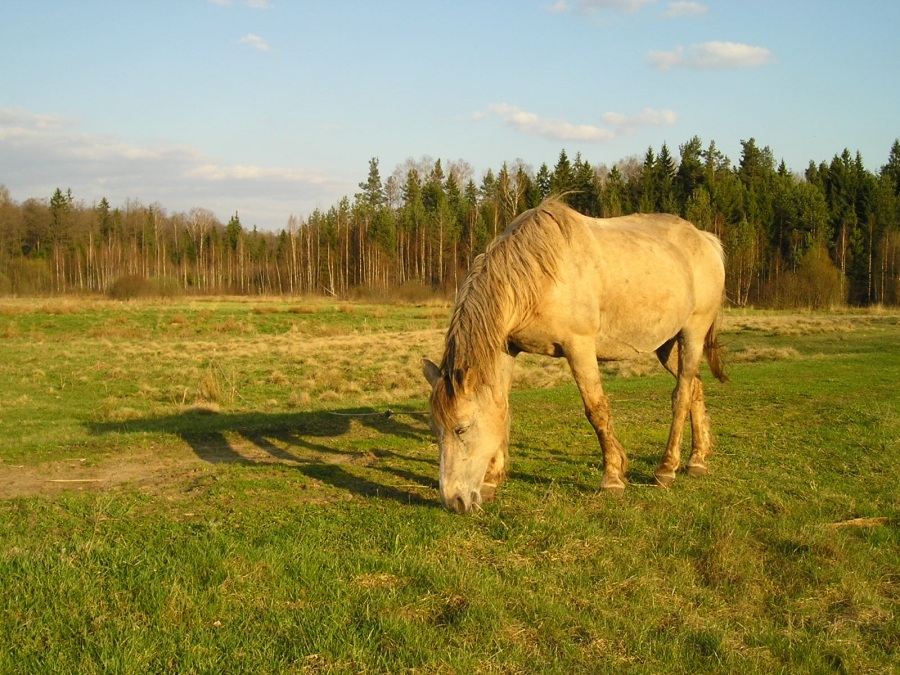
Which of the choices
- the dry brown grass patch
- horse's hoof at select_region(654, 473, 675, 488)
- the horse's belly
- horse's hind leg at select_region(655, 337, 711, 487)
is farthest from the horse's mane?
the dry brown grass patch

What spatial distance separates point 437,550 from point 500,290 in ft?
7.97

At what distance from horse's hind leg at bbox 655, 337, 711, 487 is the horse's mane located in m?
2.19

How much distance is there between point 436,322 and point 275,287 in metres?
50.6

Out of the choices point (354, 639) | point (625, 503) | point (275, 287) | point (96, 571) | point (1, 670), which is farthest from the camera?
point (275, 287)

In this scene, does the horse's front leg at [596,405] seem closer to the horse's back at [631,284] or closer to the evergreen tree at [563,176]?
the horse's back at [631,284]

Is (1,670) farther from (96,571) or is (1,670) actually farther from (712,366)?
(712,366)

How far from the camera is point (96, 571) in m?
4.37

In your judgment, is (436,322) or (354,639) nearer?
(354,639)

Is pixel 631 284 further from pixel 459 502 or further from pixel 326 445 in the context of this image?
pixel 326 445

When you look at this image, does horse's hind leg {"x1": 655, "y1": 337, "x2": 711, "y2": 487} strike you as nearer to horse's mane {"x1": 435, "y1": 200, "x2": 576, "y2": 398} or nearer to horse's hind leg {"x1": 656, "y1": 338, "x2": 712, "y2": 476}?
horse's hind leg {"x1": 656, "y1": 338, "x2": 712, "y2": 476}

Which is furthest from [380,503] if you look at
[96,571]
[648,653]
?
[648,653]

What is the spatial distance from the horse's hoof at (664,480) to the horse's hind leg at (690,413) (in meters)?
0.09

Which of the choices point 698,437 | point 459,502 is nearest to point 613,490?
point 459,502

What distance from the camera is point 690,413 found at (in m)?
7.89
